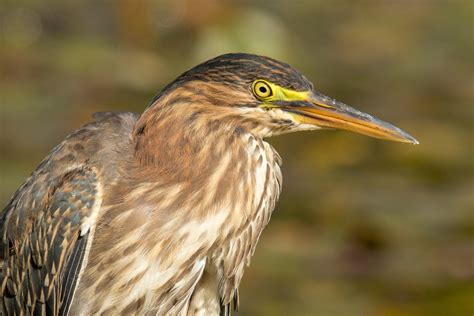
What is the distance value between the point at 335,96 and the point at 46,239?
4.13 metres

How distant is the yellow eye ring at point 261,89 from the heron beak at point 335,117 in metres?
0.08

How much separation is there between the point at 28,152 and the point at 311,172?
1.61m

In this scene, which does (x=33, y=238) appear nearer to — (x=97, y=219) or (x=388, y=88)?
(x=97, y=219)

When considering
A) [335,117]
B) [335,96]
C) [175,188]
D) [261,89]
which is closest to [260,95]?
[261,89]

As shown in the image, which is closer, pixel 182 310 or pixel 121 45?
pixel 182 310

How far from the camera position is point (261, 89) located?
4262 millimetres

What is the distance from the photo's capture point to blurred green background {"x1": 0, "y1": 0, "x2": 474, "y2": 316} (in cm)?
620

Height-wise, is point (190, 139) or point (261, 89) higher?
point (261, 89)

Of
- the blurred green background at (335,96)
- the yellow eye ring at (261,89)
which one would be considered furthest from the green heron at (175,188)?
the blurred green background at (335,96)

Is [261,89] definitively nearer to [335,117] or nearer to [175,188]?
[335,117]

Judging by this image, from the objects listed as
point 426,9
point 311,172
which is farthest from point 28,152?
point 426,9

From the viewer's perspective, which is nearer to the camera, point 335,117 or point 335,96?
point 335,117

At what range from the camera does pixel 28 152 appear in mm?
7344

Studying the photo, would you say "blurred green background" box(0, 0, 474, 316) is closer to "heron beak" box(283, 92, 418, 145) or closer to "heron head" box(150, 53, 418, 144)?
"heron beak" box(283, 92, 418, 145)
